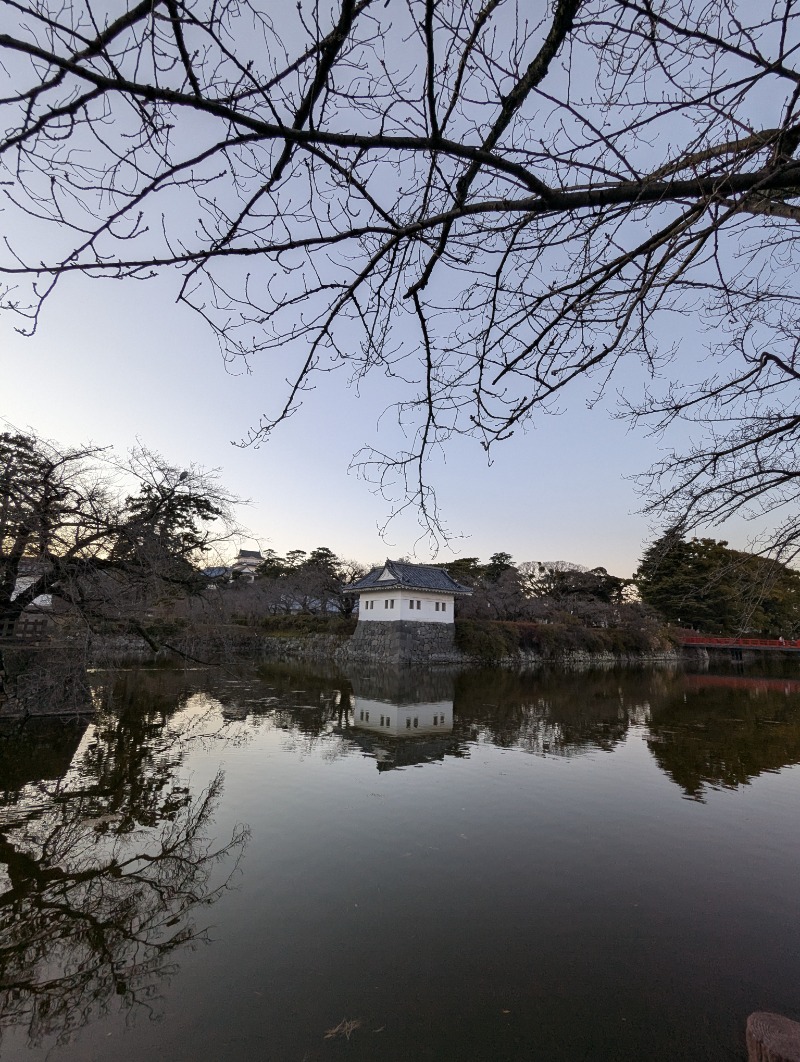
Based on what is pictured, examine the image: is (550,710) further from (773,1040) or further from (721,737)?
(773,1040)

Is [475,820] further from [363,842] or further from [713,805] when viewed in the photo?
[713,805]

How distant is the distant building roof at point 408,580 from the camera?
25484 mm

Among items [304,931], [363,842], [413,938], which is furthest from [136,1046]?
[363,842]

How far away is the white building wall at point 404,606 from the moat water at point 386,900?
57.8ft

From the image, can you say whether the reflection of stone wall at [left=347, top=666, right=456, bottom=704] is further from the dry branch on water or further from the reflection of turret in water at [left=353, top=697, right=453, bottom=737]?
the dry branch on water

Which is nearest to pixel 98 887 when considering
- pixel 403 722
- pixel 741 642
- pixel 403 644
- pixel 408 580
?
pixel 403 722

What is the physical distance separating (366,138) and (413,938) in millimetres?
3744

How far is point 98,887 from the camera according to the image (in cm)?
360

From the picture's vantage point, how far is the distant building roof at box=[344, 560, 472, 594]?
25484 mm

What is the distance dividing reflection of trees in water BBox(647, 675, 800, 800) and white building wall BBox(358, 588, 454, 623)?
12.4m

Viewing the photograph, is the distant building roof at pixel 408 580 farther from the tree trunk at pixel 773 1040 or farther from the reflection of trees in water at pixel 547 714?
the tree trunk at pixel 773 1040

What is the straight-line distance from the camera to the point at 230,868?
12.8 ft

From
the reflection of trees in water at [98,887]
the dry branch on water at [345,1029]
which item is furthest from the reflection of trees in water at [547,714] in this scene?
the dry branch on water at [345,1029]

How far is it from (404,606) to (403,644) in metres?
1.78
